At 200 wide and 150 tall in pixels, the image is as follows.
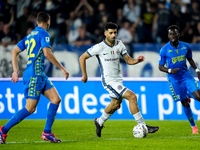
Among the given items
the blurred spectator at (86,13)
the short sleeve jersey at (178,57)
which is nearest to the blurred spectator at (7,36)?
the blurred spectator at (86,13)

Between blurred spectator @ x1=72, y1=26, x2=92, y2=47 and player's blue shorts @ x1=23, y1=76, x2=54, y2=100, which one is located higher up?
blurred spectator @ x1=72, y1=26, x2=92, y2=47

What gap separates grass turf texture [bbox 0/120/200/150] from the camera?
6113 millimetres

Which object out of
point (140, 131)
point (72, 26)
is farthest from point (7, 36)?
point (140, 131)

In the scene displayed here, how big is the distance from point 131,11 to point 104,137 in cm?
686

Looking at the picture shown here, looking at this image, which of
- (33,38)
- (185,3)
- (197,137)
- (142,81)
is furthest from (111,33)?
(185,3)

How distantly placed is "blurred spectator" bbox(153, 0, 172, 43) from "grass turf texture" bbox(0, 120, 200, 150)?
11.0 ft

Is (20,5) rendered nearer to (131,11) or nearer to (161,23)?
(131,11)

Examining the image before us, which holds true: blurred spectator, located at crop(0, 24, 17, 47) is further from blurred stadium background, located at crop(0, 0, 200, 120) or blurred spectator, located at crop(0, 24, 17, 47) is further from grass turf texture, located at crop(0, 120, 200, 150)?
grass turf texture, located at crop(0, 120, 200, 150)

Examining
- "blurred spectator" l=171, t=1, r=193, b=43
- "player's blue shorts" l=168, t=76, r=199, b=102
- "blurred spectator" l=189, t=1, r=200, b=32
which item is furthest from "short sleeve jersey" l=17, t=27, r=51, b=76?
"blurred spectator" l=189, t=1, r=200, b=32

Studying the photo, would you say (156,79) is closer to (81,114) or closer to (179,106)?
(179,106)

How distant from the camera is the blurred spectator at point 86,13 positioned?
1307 cm

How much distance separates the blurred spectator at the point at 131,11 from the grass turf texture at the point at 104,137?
4.22 meters

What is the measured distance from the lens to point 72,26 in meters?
13.1

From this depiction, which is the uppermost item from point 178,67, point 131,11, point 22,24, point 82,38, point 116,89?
point 131,11
